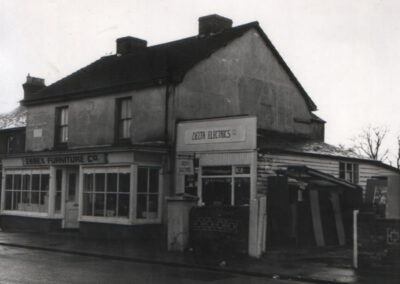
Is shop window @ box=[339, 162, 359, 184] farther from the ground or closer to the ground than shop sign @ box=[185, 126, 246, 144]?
closer to the ground

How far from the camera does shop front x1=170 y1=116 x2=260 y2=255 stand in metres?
19.1

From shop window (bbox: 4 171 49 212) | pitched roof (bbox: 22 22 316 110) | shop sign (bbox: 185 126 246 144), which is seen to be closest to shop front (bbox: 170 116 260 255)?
shop sign (bbox: 185 126 246 144)

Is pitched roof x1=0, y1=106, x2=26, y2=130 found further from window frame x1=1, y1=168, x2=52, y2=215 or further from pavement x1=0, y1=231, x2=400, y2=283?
pavement x1=0, y1=231, x2=400, y2=283

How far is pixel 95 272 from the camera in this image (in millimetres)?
12391

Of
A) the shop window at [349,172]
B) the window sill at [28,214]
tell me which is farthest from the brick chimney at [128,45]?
the shop window at [349,172]

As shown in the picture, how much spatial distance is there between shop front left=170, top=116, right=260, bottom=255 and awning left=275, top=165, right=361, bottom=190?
1.48 m

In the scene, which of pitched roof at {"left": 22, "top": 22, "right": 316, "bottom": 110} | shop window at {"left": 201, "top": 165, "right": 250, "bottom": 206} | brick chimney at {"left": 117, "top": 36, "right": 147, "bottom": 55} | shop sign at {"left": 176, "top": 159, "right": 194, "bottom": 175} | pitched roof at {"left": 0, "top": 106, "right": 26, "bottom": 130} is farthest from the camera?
pitched roof at {"left": 0, "top": 106, "right": 26, "bottom": 130}

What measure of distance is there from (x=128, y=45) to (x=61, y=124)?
5.43m

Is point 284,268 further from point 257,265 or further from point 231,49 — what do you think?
point 231,49

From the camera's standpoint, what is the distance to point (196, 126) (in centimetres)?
2048

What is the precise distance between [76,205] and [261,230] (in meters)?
10.7

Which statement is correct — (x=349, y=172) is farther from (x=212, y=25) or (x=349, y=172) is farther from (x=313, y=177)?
(x=212, y=25)

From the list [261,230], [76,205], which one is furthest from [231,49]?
[261,230]

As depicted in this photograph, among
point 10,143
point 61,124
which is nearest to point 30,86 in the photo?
point 10,143
